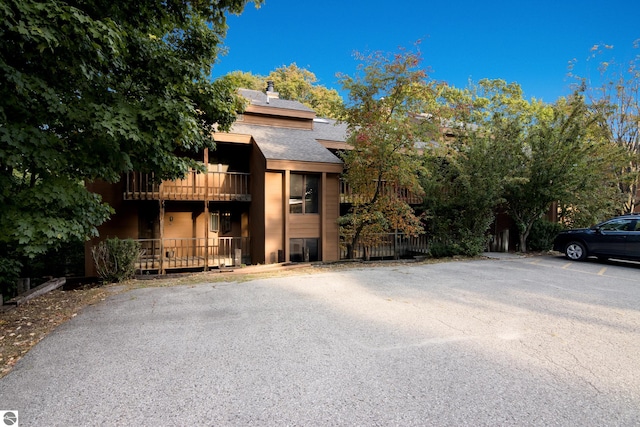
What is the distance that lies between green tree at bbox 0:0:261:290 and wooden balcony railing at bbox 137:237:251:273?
633cm

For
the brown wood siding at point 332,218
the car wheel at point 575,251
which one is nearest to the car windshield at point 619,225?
the car wheel at point 575,251

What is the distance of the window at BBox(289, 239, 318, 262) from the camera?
40.5 ft

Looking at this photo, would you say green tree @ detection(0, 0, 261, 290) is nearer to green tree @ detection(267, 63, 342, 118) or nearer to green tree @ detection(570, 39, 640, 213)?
green tree @ detection(570, 39, 640, 213)

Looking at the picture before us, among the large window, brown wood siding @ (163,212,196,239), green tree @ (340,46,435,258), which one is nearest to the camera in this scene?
green tree @ (340,46,435,258)

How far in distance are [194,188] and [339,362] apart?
10.1 metres

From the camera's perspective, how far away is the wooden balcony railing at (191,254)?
11.7 m

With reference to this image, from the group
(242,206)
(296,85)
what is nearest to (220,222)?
(242,206)

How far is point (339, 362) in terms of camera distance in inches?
133

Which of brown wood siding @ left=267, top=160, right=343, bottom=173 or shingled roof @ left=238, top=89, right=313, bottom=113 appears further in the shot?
shingled roof @ left=238, top=89, right=313, bottom=113

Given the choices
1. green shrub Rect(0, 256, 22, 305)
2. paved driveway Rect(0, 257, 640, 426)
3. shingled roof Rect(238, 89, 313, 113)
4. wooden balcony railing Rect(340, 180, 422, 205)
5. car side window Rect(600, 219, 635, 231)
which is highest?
shingled roof Rect(238, 89, 313, 113)

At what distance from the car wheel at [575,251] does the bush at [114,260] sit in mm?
14007

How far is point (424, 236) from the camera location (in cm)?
1411

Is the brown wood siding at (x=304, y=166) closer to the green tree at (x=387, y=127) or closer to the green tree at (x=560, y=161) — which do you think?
the green tree at (x=387, y=127)

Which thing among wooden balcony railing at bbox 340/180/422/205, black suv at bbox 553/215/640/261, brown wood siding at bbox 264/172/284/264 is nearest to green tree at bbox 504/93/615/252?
black suv at bbox 553/215/640/261
